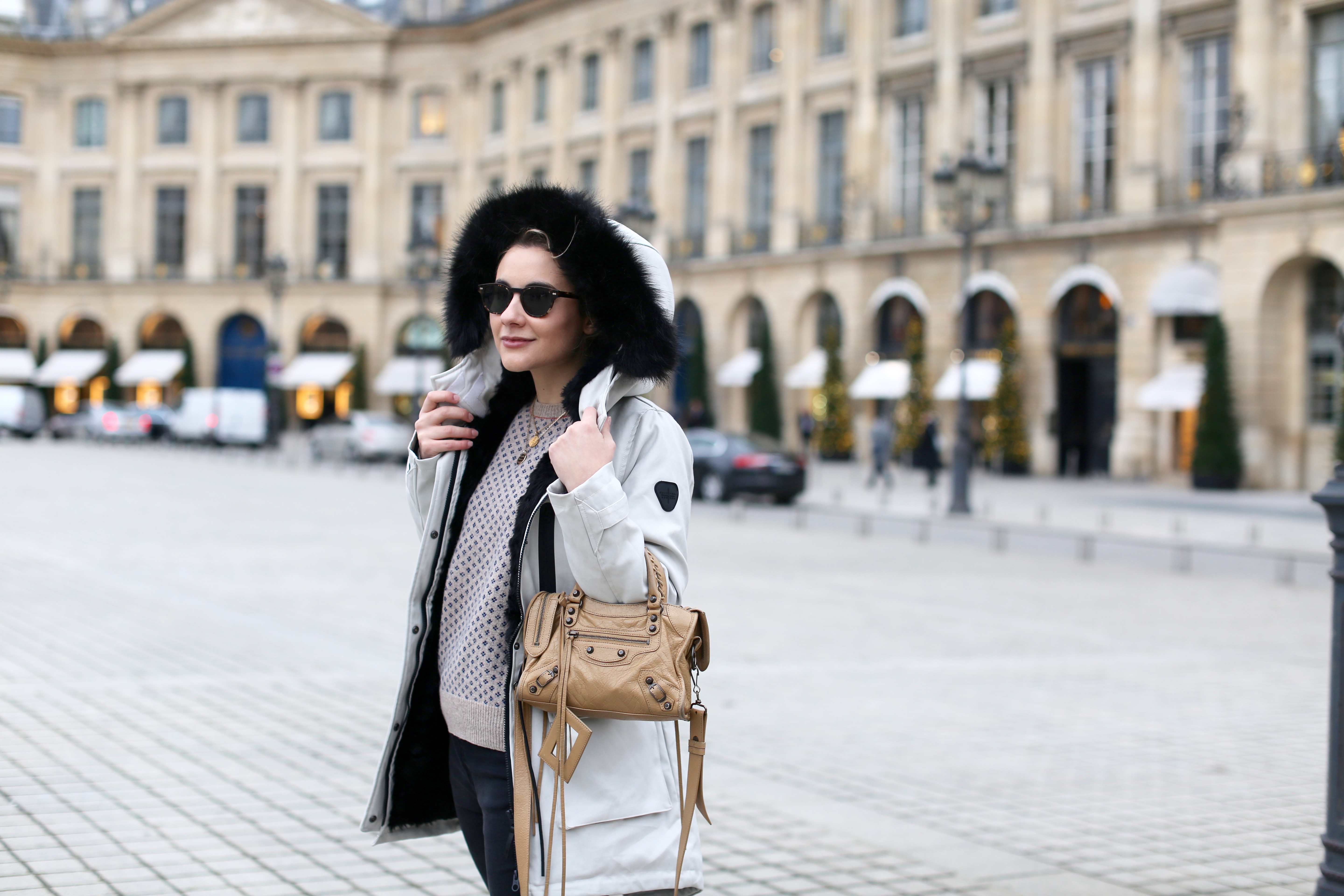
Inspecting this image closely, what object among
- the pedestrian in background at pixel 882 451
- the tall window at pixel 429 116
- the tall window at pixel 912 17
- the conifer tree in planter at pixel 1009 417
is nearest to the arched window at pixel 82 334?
the tall window at pixel 429 116

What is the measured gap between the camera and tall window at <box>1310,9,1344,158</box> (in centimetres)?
3172

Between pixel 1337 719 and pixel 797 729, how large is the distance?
12.8 feet

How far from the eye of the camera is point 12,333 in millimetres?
69938

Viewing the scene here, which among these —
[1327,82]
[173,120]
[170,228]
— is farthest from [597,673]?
[173,120]

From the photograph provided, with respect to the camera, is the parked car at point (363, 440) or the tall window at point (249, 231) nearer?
the parked car at point (363, 440)

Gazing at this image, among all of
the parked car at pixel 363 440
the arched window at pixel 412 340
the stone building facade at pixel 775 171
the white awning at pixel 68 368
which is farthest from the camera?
the white awning at pixel 68 368

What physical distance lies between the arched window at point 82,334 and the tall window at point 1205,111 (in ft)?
166

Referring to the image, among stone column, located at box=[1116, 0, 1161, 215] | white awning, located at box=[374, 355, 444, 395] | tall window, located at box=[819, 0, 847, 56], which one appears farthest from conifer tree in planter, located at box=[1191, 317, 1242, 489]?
white awning, located at box=[374, 355, 444, 395]

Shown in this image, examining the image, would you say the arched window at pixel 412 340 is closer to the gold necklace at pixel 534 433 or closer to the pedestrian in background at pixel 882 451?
the pedestrian in background at pixel 882 451

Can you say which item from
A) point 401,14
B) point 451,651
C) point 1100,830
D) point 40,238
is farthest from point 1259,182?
point 40,238

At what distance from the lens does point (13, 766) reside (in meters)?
6.84

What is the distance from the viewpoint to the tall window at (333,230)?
66.6 meters

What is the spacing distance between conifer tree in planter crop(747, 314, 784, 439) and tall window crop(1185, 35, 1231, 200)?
14.8 meters

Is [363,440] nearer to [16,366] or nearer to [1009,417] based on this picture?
[1009,417]
